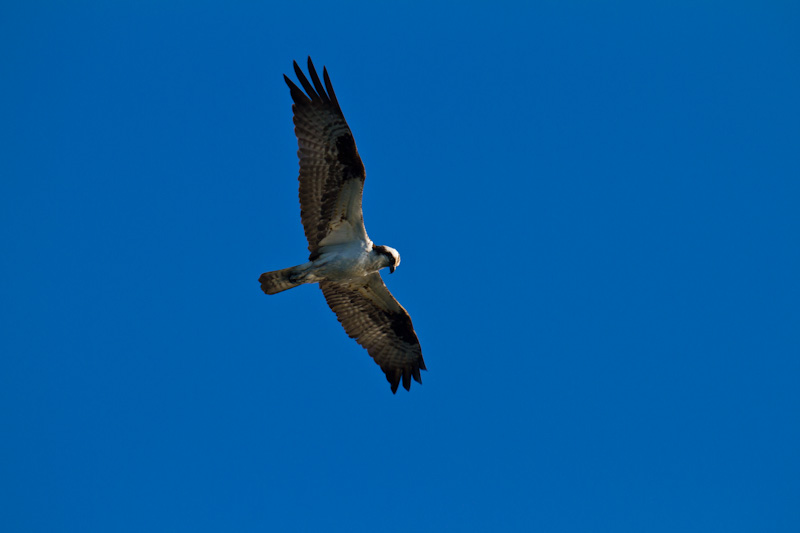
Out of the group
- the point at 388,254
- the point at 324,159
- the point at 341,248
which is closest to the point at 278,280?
the point at 341,248

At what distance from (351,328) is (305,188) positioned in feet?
9.31

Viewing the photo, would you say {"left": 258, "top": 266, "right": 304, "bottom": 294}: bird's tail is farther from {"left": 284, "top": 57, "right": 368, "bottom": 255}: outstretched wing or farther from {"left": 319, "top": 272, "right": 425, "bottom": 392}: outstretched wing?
{"left": 319, "top": 272, "right": 425, "bottom": 392}: outstretched wing

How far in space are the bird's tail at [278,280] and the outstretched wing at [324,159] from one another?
→ 707 millimetres

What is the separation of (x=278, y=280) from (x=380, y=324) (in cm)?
225

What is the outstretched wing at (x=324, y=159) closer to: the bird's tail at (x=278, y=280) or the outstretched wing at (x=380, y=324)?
the bird's tail at (x=278, y=280)

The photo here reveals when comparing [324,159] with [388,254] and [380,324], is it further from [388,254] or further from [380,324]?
[380,324]

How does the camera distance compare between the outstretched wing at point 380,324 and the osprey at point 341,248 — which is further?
the outstretched wing at point 380,324

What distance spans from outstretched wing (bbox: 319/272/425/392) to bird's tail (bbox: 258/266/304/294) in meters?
0.96

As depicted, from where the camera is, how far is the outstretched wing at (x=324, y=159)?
10.9 meters

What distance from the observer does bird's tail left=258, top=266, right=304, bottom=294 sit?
1144cm

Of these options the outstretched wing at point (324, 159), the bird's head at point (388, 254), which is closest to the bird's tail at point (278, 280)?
the outstretched wing at point (324, 159)

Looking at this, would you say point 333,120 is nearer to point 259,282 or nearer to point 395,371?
point 259,282

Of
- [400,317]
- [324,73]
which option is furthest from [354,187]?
[400,317]

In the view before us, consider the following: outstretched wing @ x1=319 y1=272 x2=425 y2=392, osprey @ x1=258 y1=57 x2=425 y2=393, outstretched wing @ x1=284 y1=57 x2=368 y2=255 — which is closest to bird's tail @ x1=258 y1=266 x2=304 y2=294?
osprey @ x1=258 y1=57 x2=425 y2=393
